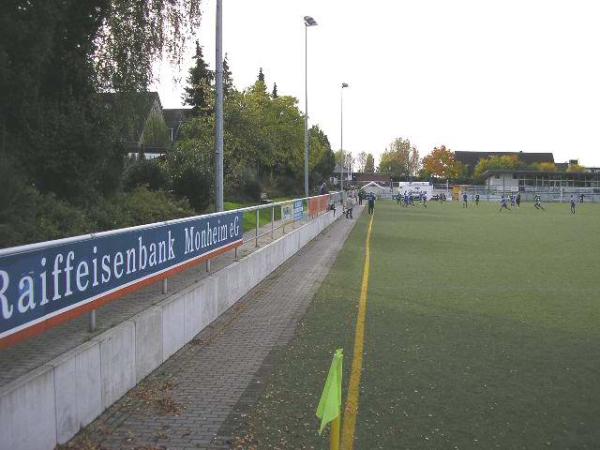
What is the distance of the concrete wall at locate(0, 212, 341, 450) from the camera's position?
12.7 feet

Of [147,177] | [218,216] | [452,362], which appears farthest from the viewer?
[147,177]

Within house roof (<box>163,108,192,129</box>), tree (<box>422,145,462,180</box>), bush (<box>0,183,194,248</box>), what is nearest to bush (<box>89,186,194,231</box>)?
bush (<box>0,183,194,248</box>)

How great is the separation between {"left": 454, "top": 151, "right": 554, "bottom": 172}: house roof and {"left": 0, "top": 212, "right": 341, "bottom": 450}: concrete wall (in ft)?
462

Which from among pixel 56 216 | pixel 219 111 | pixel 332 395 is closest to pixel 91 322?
pixel 332 395

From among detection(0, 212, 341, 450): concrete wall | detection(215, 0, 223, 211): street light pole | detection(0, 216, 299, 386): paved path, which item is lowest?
detection(0, 212, 341, 450): concrete wall

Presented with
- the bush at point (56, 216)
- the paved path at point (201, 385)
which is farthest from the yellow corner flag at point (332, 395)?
the bush at point (56, 216)

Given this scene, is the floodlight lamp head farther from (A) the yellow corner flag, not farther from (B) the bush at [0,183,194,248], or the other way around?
(A) the yellow corner flag

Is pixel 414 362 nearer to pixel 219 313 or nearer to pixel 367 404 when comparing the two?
pixel 367 404

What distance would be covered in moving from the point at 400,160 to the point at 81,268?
151 meters

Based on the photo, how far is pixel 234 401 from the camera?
214 inches

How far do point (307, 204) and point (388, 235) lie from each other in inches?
193

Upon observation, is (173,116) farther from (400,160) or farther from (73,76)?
(400,160)

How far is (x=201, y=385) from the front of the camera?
19.2 ft

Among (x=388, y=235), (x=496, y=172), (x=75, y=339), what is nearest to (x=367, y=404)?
(x=75, y=339)
